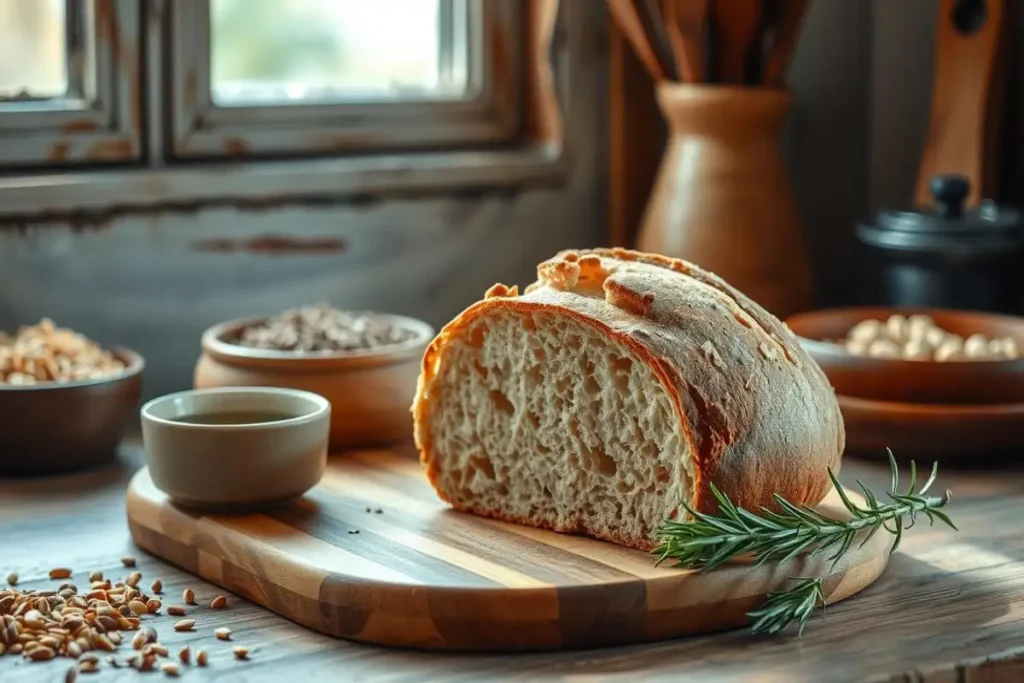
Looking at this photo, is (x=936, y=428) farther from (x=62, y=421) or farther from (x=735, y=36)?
(x=62, y=421)

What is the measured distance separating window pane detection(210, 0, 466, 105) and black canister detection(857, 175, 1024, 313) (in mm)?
601

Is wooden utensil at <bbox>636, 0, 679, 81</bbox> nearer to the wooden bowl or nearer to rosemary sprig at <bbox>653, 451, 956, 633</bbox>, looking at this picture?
the wooden bowl

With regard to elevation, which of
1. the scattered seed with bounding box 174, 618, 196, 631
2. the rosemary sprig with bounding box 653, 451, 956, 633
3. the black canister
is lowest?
the scattered seed with bounding box 174, 618, 196, 631

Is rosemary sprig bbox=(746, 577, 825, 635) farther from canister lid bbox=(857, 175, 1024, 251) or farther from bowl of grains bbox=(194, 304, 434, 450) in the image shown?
canister lid bbox=(857, 175, 1024, 251)

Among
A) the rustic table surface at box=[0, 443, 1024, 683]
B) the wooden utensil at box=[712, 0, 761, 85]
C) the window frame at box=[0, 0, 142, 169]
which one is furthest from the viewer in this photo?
the wooden utensil at box=[712, 0, 761, 85]

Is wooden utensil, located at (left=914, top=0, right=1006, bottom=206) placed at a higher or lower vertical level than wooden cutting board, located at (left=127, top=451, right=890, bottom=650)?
higher

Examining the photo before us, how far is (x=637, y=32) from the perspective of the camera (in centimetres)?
190

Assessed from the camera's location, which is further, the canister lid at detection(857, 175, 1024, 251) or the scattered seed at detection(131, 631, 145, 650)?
the canister lid at detection(857, 175, 1024, 251)

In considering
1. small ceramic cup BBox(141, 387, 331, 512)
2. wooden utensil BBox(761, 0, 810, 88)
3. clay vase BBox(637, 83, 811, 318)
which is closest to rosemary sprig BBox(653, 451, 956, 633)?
small ceramic cup BBox(141, 387, 331, 512)

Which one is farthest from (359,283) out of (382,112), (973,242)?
(973,242)

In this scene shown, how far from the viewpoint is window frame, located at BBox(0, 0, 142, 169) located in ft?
5.71

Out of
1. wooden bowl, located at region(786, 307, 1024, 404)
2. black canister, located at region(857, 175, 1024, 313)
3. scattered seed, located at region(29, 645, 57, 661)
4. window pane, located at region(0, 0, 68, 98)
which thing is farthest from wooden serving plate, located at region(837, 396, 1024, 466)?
window pane, located at region(0, 0, 68, 98)

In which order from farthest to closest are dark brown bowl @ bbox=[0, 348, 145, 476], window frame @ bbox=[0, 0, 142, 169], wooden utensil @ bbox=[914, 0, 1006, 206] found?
wooden utensil @ bbox=[914, 0, 1006, 206], window frame @ bbox=[0, 0, 142, 169], dark brown bowl @ bbox=[0, 348, 145, 476]

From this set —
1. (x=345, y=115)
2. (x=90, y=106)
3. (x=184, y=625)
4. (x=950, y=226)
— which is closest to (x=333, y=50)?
(x=345, y=115)
